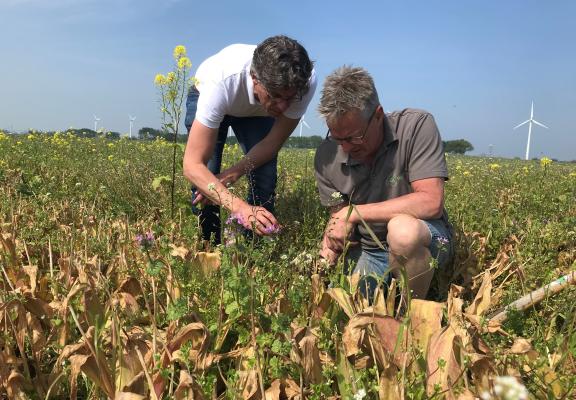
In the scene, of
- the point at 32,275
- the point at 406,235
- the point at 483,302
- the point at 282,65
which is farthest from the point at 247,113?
the point at 483,302

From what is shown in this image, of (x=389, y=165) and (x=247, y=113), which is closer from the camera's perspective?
→ (x=389, y=165)

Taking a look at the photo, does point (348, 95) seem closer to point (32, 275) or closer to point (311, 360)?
point (311, 360)

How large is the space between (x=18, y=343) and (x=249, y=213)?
1180mm

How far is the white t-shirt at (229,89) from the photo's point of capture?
10.5 ft

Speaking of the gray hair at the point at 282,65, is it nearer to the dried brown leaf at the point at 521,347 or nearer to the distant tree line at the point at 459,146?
the dried brown leaf at the point at 521,347

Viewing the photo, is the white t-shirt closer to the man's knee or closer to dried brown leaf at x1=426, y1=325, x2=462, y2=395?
the man's knee

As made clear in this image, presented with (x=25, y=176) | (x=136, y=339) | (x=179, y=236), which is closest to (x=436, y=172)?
(x=179, y=236)

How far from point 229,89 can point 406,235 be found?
1.52 meters

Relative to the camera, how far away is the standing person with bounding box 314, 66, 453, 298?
8.43 ft

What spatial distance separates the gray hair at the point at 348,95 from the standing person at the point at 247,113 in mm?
239

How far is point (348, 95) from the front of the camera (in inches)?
101

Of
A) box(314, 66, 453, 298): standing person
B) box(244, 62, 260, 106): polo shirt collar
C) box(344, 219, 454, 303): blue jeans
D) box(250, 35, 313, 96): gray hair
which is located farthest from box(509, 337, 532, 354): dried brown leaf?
box(244, 62, 260, 106): polo shirt collar

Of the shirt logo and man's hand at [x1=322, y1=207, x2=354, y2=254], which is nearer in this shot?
man's hand at [x1=322, y1=207, x2=354, y2=254]

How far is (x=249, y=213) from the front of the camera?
263cm
